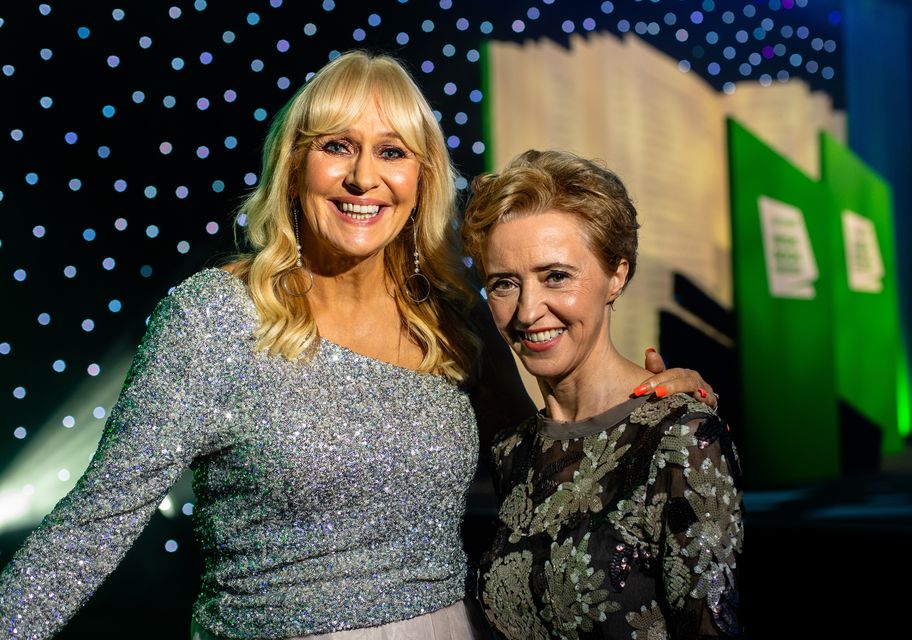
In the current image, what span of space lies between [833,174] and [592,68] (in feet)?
7.61

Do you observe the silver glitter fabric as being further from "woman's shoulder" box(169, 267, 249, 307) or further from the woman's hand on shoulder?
the woman's hand on shoulder

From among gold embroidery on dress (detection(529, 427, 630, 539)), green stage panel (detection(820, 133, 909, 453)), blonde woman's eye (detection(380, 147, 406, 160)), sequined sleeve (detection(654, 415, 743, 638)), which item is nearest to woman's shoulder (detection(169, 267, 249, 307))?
blonde woman's eye (detection(380, 147, 406, 160))

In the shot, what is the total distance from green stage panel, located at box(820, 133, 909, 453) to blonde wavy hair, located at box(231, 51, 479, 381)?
15.2ft

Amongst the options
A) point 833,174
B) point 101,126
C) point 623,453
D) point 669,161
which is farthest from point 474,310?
point 833,174

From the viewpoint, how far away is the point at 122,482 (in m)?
1.40

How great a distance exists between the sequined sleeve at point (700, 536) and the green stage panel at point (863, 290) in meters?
4.92

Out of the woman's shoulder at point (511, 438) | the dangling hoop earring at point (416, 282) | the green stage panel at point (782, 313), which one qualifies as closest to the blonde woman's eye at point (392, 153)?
the dangling hoop earring at point (416, 282)

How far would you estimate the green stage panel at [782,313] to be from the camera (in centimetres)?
504

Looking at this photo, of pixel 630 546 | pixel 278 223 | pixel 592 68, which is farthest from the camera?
pixel 592 68

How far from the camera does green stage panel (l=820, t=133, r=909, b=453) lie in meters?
5.99

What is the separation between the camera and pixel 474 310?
6.34ft

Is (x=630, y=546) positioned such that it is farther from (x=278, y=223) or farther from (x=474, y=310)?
(x=278, y=223)

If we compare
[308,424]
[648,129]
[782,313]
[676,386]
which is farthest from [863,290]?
[308,424]

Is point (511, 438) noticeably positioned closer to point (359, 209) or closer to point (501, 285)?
point (501, 285)
